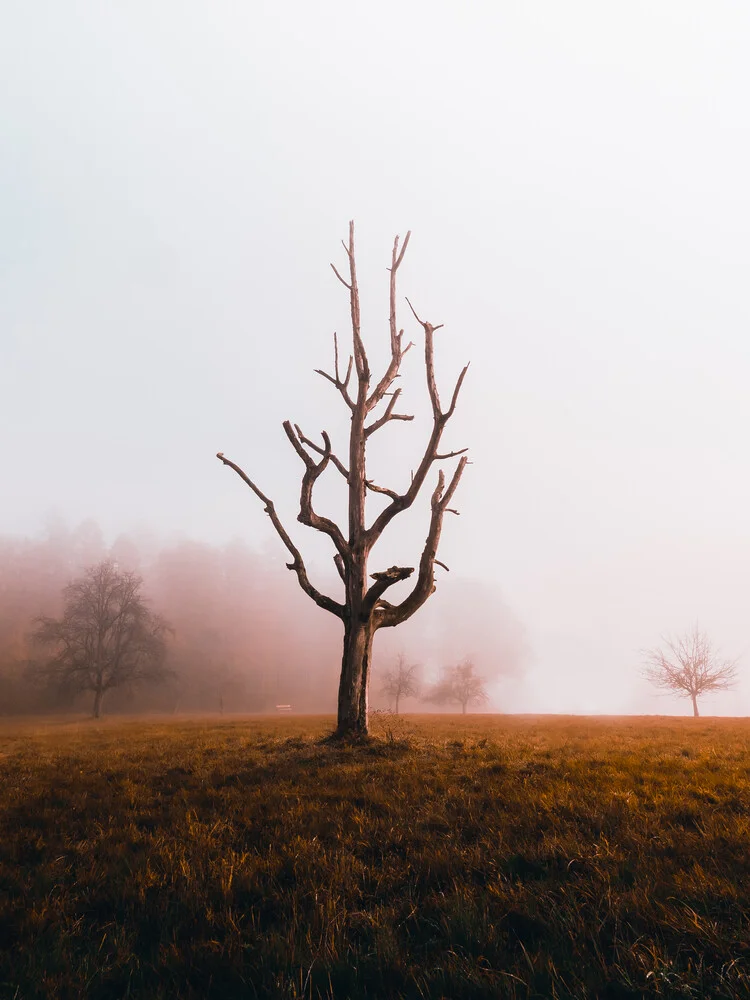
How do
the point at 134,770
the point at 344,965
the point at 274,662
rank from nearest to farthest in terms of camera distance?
the point at 344,965, the point at 134,770, the point at 274,662

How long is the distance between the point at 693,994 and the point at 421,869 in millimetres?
2034

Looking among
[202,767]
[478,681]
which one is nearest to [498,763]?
[202,767]

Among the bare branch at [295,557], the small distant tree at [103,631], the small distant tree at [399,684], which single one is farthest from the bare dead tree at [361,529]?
the small distant tree at [399,684]

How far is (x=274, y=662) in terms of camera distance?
9544 cm

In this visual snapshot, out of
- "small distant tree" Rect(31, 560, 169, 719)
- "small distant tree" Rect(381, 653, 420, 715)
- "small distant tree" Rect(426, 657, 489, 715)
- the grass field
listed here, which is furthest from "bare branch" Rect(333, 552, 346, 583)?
"small distant tree" Rect(426, 657, 489, 715)

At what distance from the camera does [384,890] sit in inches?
137

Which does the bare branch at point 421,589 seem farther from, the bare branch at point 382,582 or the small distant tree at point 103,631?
the small distant tree at point 103,631

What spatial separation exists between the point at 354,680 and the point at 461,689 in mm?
55876

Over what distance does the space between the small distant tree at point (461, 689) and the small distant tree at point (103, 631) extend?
117ft

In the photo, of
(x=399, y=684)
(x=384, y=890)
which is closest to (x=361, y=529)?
(x=384, y=890)

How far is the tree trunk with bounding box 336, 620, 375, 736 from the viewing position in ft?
41.4

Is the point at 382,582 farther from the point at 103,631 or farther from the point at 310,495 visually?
the point at 103,631

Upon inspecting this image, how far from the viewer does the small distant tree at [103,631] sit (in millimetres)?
42688

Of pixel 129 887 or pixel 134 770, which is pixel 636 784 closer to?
pixel 129 887
